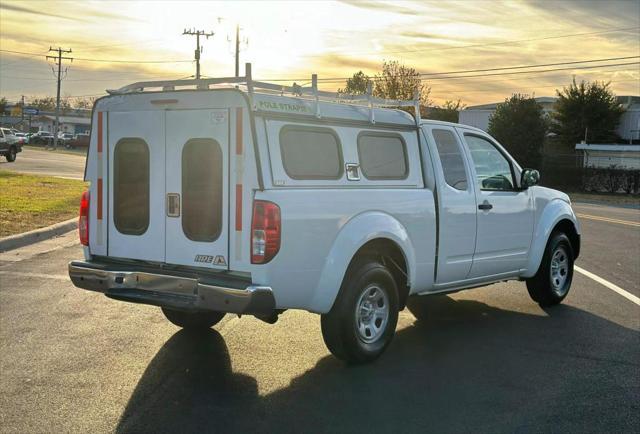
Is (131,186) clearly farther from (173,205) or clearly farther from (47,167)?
(47,167)

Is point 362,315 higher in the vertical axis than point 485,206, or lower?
lower

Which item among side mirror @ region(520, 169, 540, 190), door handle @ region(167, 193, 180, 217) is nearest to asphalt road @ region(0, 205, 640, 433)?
door handle @ region(167, 193, 180, 217)

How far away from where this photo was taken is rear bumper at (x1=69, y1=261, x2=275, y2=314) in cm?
489

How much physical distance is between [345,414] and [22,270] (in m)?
6.51

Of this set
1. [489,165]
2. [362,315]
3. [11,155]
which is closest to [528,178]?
[489,165]

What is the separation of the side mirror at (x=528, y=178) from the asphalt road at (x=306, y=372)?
1461mm

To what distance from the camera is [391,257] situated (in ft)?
20.2

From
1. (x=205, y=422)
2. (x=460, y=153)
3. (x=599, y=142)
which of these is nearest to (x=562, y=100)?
(x=599, y=142)

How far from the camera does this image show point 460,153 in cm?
700

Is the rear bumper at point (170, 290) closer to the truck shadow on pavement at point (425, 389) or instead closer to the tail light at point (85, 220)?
the tail light at point (85, 220)

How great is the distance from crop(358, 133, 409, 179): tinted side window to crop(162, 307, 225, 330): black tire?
2.01m

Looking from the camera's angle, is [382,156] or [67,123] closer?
[382,156]

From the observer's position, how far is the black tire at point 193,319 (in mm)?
6613

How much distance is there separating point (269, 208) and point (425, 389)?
1780mm
